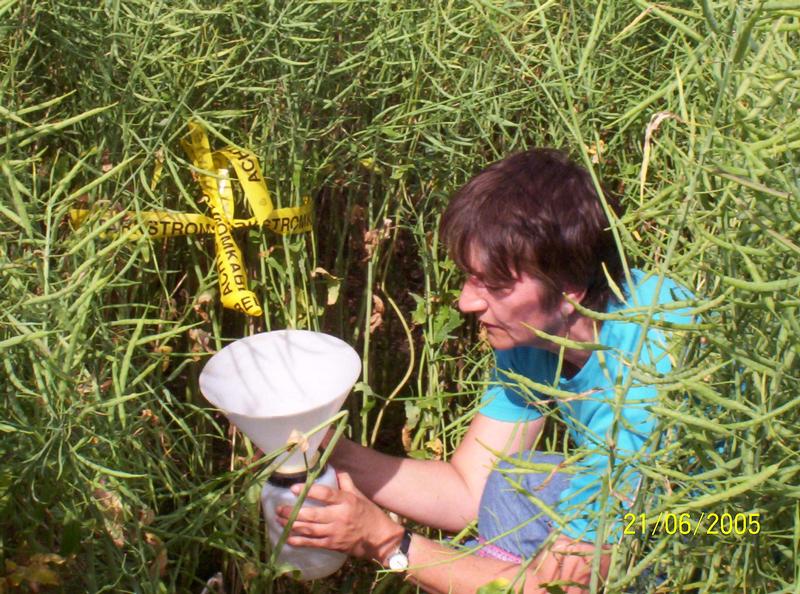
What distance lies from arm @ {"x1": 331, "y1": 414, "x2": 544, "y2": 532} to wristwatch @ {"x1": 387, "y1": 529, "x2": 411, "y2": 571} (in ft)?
0.58

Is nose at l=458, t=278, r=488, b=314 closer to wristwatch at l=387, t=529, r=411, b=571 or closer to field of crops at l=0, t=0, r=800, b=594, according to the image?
field of crops at l=0, t=0, r=800, b=594

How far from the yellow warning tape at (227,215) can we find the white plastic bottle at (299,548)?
0.34m

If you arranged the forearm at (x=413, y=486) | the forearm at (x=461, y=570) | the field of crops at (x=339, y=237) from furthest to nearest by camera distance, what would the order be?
the forearm at (x=413, y=486) → the forearm at (x=461, y=570) → the field of crops at (x=339, y=237)

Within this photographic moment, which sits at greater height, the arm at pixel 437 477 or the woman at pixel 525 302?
the woman at pixel 525 302

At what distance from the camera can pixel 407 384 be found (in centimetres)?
252

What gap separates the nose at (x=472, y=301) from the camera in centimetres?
178

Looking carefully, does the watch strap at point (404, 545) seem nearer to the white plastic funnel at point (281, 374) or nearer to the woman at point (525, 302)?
the woman at point (525, 302)

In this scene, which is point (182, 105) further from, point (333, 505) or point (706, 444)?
point (706, 444)

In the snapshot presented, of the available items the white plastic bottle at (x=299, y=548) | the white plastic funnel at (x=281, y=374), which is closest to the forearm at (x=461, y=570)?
the white plastic bottle at (x=299, y=548)

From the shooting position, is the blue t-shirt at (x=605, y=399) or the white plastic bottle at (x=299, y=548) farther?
the white plastic bottle at (x=299, y=548)

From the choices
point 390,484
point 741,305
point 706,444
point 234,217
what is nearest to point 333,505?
point 390,484

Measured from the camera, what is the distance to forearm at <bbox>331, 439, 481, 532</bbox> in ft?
6.45

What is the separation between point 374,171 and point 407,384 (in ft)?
2.22
